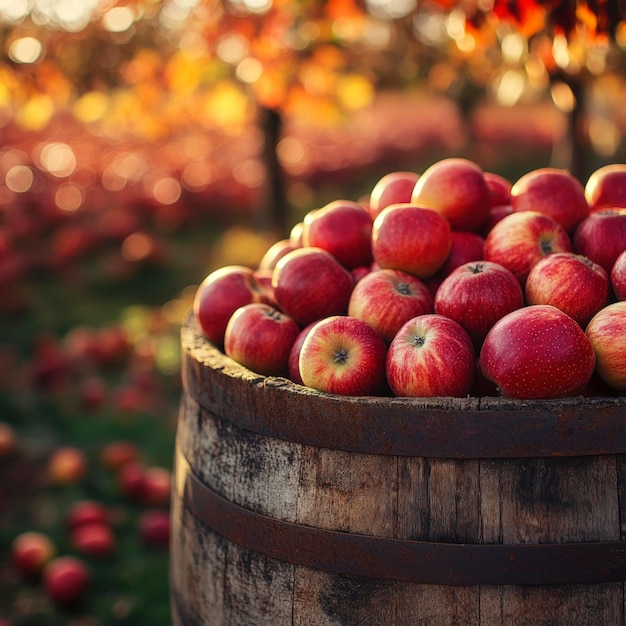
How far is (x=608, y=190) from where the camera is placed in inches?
105

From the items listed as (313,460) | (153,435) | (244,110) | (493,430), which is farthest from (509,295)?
(244,110)

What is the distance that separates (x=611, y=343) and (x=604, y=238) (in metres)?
Result: 0.49

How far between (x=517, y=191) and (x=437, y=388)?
3.27 ft

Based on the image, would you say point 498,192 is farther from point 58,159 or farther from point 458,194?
point 58,159

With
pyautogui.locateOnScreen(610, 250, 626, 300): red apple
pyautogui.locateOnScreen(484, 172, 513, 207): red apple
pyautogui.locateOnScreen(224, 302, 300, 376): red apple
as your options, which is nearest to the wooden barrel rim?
pyautogui.locateOnScreen(224, 302, 300, 376): red apple

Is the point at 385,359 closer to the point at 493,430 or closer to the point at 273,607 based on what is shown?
the point at 493,430

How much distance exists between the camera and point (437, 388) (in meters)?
1.96

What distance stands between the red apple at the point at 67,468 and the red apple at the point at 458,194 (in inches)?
116

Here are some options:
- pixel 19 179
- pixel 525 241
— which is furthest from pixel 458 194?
pixel 19 179

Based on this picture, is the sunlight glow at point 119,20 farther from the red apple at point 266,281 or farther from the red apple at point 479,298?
the red apple at point 479,298

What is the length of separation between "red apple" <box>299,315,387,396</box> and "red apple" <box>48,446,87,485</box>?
3.01m

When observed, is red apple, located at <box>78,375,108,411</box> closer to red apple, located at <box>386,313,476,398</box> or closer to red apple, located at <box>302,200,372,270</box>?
red apple, located at <box>302,200,372,270</box>

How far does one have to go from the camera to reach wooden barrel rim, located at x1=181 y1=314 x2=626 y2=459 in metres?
1.74

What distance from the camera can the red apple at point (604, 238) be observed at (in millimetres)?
2307
